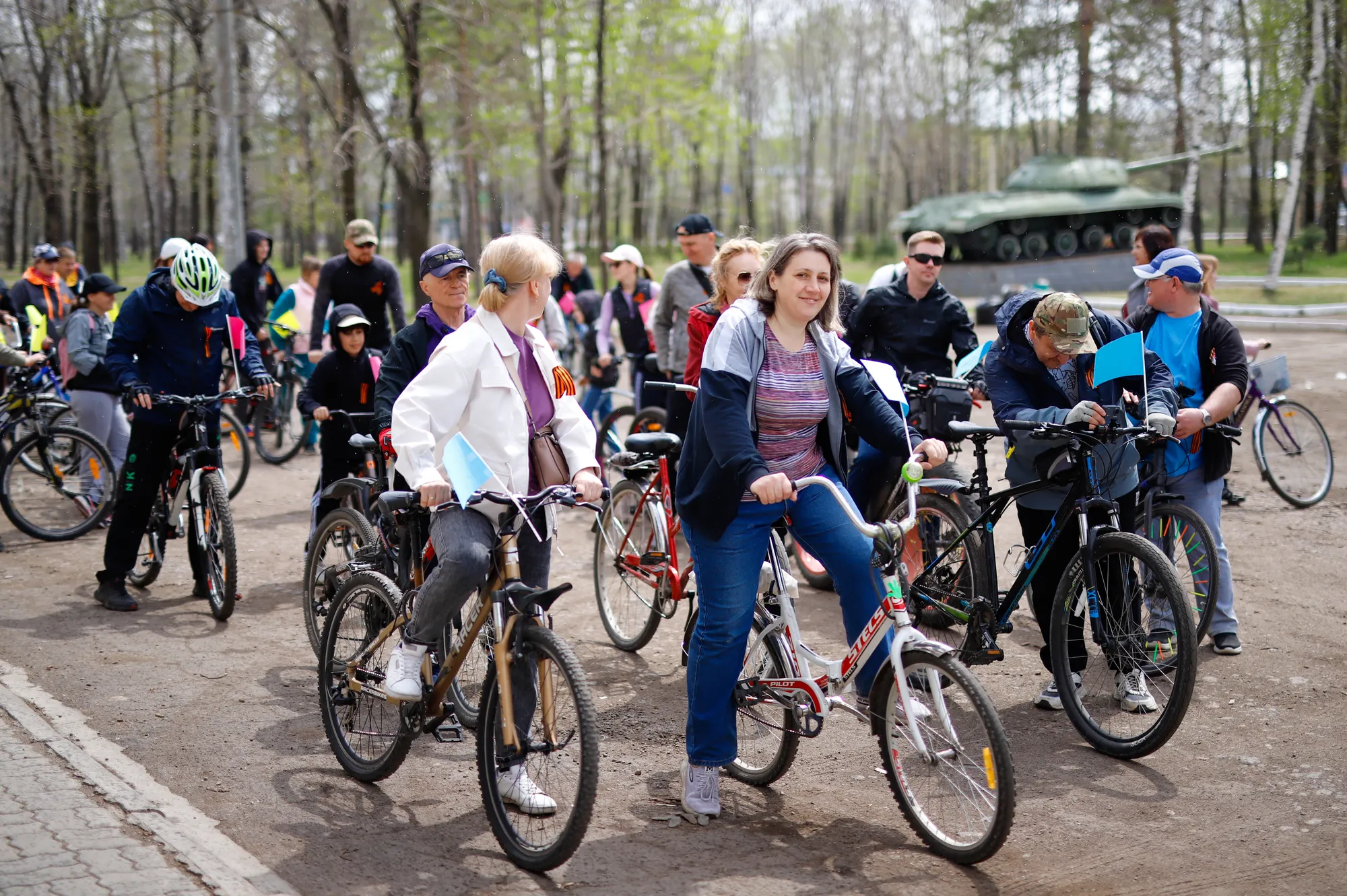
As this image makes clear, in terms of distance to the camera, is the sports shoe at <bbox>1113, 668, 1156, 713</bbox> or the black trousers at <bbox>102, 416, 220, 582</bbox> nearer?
the sports shoe at <bbox>1113, 668, 1156, 713</bbox>

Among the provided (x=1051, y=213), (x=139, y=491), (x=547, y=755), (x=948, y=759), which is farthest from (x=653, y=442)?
(x=1051, y=213)

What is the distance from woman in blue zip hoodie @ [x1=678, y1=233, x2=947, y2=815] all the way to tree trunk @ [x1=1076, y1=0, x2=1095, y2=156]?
119 feet

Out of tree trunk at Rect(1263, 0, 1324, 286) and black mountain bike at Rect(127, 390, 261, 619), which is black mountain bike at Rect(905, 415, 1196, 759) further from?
tree trunk at Rect(1263, 0, 1324, 286)

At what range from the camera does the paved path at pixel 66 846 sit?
3785 mm

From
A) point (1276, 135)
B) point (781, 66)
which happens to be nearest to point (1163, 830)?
point (1276, 135)

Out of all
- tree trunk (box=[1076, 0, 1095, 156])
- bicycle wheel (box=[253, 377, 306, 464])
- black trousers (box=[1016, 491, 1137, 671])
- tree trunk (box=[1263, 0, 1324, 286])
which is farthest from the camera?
tree trunk (box=[1076, 0, 1095, 156])

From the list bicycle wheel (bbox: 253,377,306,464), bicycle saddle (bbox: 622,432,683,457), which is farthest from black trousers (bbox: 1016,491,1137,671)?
bicycle wheel (bbox: 253,377,306,464)

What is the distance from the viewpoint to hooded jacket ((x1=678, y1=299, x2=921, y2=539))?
13.3 ft

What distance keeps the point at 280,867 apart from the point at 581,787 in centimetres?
107

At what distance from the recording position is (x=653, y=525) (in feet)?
20.7

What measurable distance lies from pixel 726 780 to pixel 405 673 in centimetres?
132

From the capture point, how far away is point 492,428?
4.28 metres

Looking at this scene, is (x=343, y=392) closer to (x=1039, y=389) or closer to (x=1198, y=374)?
(x=1039, y=389)

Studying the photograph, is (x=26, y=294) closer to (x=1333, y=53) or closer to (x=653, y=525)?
(x=653, y=525)
